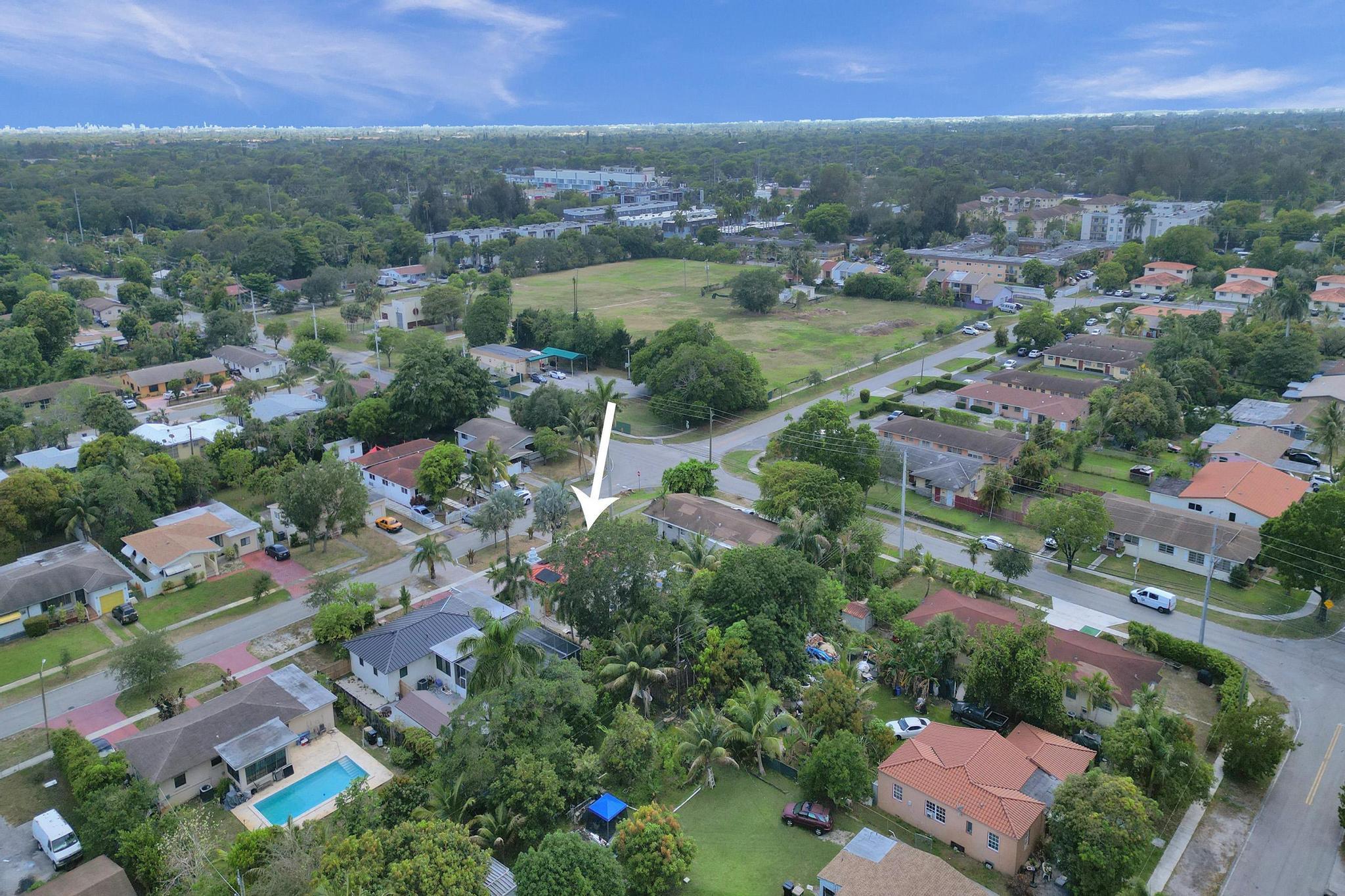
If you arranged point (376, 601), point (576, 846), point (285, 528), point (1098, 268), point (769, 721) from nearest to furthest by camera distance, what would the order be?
point (576, 846) → point (769, 721) → point (376, 601) → point (285, 528) → point (1098, 268)

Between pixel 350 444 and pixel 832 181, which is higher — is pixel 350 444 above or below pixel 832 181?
below

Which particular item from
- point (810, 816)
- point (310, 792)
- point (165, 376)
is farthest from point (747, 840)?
point (165, 376)

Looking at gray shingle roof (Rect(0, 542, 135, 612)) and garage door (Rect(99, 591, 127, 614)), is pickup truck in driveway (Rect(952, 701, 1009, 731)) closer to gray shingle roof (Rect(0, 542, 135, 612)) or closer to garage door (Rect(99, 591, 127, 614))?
garage door (Rect(99, 591, 127, 614))

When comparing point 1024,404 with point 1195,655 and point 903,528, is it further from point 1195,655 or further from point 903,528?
point 1195,655

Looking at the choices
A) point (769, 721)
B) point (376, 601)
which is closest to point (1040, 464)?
point (769, 721)

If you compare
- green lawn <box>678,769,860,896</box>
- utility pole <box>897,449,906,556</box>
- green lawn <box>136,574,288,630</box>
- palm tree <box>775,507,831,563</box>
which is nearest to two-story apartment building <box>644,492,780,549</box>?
palm tree <box>775,507,831,563</box>

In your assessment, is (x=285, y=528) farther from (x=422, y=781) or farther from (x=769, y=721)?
(x=769, y=721)

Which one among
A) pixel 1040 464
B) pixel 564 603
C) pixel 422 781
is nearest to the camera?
pixel 422 781

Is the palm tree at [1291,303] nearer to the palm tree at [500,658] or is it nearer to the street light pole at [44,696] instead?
the palm tree at [500,658]
